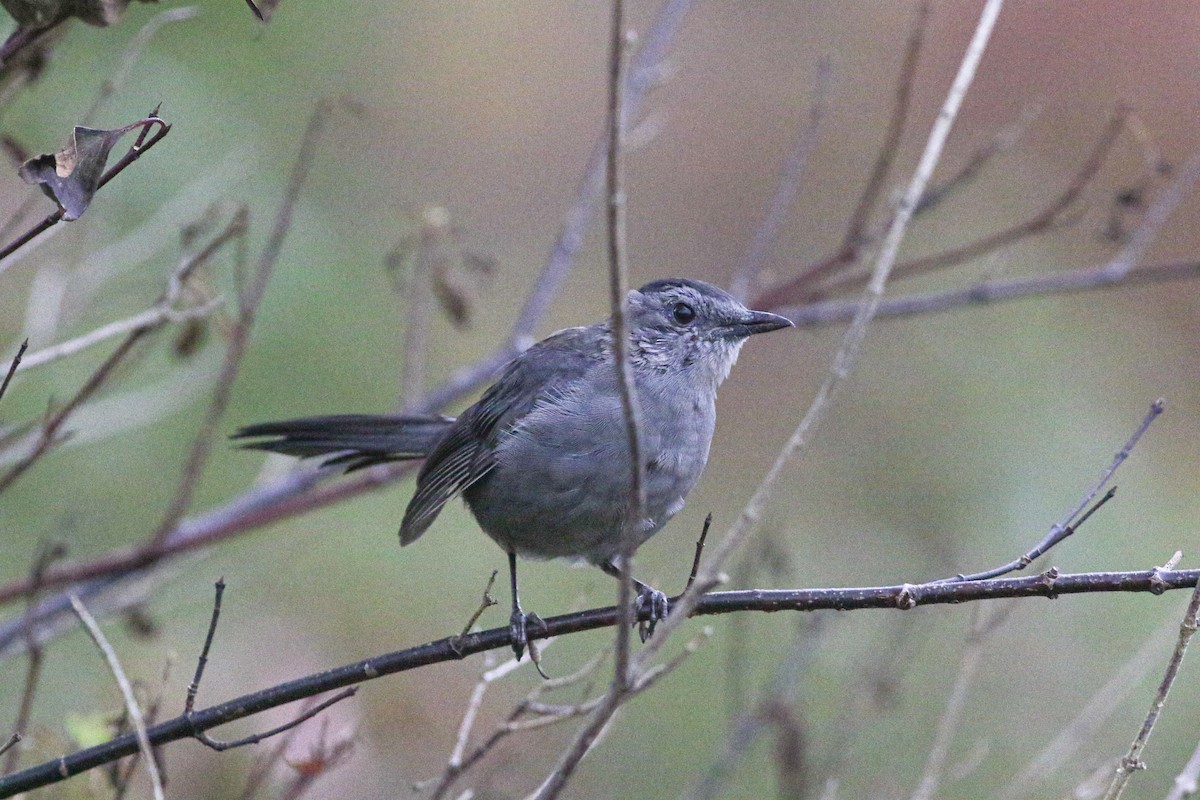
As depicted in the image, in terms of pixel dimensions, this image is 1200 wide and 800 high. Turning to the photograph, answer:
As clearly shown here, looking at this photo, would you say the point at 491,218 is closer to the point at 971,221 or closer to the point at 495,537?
the point at 971,221

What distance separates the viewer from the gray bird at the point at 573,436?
406 centimetres

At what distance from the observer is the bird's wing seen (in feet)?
14.5

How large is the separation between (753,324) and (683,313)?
266 millimetres

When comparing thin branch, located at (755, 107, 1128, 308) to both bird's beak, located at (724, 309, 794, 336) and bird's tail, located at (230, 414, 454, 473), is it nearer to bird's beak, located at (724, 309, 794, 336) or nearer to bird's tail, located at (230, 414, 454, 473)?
bird's beak, located at (724, 309, 794, 336)

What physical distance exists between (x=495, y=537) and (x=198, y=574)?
3051 mm

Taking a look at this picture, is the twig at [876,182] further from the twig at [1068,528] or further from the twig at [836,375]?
the twig at [1068,528]

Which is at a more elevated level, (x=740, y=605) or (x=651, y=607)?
(x=651, y=607)

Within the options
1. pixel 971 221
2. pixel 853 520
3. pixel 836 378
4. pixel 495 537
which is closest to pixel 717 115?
pixel 971 221

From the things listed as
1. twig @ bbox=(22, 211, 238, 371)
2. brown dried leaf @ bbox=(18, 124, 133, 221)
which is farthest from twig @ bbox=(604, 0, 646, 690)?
twig @ bbox=(22, 211, 238, 371)

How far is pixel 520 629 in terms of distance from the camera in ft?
Result: 10.5

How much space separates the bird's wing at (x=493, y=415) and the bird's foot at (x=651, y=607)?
27.9 inches

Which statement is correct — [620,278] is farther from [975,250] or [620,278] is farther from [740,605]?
[975,250]

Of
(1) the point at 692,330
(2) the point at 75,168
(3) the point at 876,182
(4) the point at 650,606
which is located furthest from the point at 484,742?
(3) the point at 876,182

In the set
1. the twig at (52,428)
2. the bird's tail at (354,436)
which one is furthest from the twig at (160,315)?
the bird's tail at (354,436)
